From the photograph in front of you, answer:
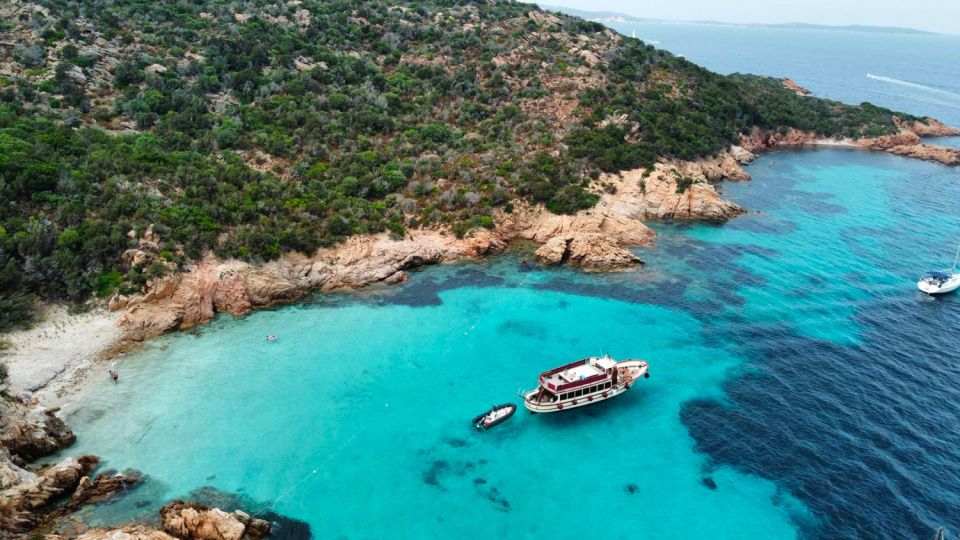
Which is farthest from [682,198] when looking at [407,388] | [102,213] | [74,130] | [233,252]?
[74,130]

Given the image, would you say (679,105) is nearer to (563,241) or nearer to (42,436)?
(563,241)

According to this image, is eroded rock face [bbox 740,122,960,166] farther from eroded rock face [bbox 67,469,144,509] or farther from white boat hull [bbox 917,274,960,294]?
eroded rock face [bbox 67,469,144,509]

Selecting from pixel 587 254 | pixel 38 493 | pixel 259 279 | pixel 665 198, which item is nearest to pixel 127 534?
pixel 38 493

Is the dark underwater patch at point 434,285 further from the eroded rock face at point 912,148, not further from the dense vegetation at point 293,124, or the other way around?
the eroded rock face at point 912,148

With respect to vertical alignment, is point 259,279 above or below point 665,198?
below

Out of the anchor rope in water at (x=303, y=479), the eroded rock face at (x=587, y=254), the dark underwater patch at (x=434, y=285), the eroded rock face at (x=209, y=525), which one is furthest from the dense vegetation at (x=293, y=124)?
the eroded rock face at (x=209, y=525)

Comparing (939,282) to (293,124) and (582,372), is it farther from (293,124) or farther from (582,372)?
(293,124)

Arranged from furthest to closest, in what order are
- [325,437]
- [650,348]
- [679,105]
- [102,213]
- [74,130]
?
[679,105], [74,130], [102,213], [650,348], [325,437]
